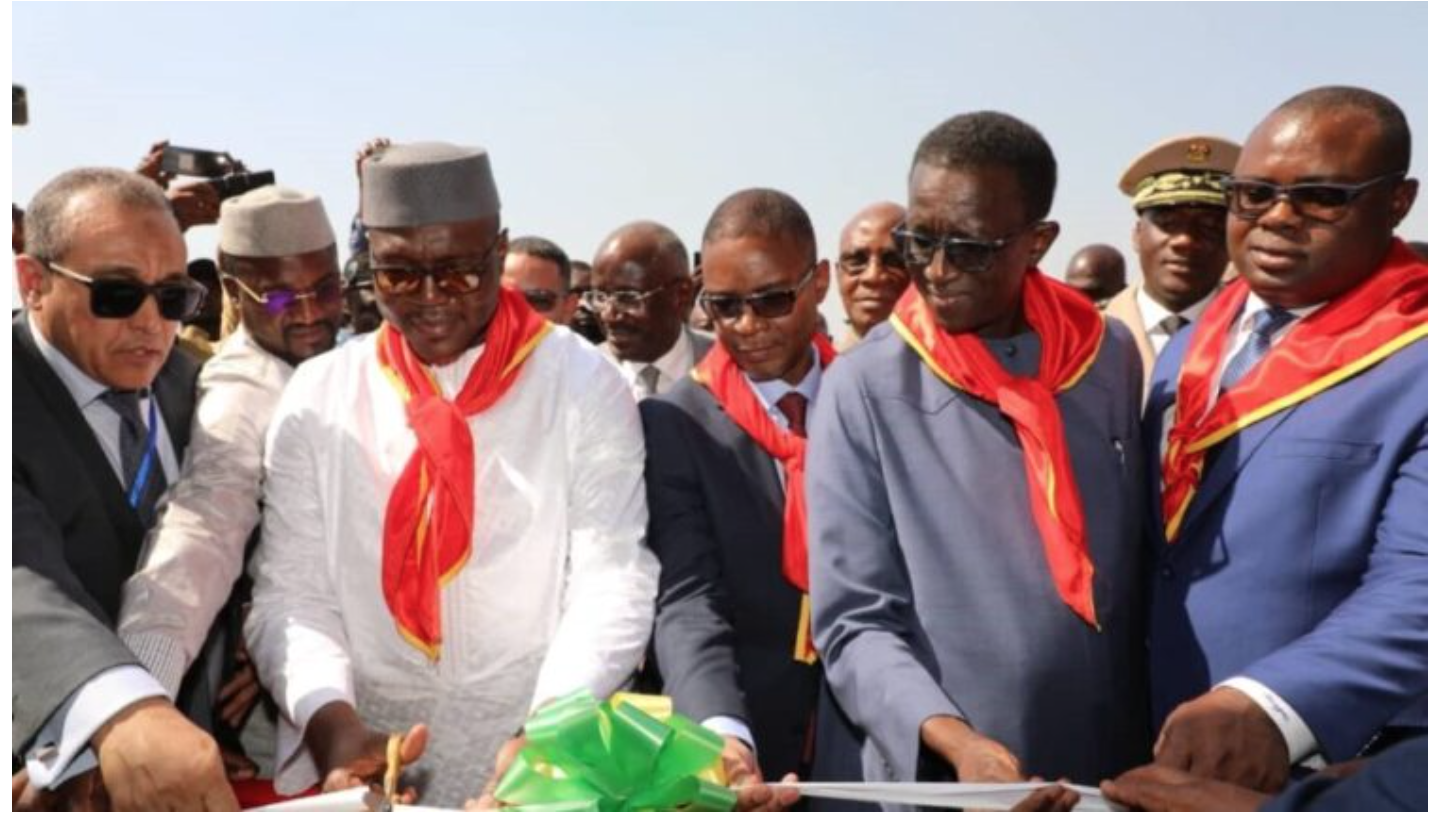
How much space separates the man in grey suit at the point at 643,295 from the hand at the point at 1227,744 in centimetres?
373

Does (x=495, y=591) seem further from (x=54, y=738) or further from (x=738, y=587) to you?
(x=54, y=738)

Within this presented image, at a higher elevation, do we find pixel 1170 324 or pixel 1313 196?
pixel 1313 196

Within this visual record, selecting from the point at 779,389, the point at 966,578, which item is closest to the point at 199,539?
the point at 779,389

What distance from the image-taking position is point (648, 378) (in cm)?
654

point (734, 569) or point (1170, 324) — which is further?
point (1170, 324)

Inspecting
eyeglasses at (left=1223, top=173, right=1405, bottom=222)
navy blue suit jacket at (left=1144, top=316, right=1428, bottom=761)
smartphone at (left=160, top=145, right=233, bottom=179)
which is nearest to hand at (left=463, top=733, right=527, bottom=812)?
navy blue suit jacket at (left=1144, top=316, right=1428, bottom=761)

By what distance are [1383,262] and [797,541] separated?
155 centimetres

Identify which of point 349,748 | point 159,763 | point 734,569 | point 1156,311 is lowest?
point 349,748

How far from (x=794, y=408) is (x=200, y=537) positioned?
158cm

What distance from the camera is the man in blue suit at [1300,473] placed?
Answer: 299 cm

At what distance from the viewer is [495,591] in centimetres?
354

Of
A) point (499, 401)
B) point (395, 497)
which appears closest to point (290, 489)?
point (395, 497)

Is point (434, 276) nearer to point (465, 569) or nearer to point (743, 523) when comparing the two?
point (465, 569)

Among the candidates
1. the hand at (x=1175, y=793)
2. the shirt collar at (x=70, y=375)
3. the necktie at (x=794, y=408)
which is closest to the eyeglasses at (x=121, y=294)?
the shirt collar at (x=70, y=375)
